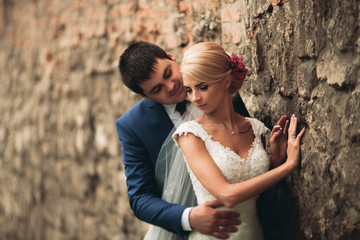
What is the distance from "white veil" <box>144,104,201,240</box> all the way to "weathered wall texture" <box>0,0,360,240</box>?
17.5 inches

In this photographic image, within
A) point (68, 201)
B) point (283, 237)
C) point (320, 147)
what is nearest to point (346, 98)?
point (320, 147)

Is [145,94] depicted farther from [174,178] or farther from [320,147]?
[320,147]

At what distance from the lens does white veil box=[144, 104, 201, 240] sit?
2068mm

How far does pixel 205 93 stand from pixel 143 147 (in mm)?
569

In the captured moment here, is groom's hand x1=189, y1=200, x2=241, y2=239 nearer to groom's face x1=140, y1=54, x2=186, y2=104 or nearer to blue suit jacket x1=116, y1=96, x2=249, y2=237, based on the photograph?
blue suit jacket x1=116, y1=96, x2=249, y2=237

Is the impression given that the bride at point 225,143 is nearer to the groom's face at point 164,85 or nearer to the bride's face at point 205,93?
the bride's face at point 205,93

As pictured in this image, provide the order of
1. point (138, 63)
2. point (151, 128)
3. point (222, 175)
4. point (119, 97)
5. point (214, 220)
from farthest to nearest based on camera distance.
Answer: point (119, 97)
point (151, 128)
point (138, 63)
point (214, 220)
point (222, 175)

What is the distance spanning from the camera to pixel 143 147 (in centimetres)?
218

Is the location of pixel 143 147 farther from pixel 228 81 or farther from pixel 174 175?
pixel 228 81

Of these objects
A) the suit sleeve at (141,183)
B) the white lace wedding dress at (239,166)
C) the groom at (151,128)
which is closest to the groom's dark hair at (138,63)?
the groom at (151,128)

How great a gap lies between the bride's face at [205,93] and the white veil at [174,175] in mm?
339

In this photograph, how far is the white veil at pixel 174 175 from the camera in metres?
2.07

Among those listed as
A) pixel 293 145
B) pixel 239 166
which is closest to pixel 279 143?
pixel 293 145

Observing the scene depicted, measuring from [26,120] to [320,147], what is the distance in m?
4.85
